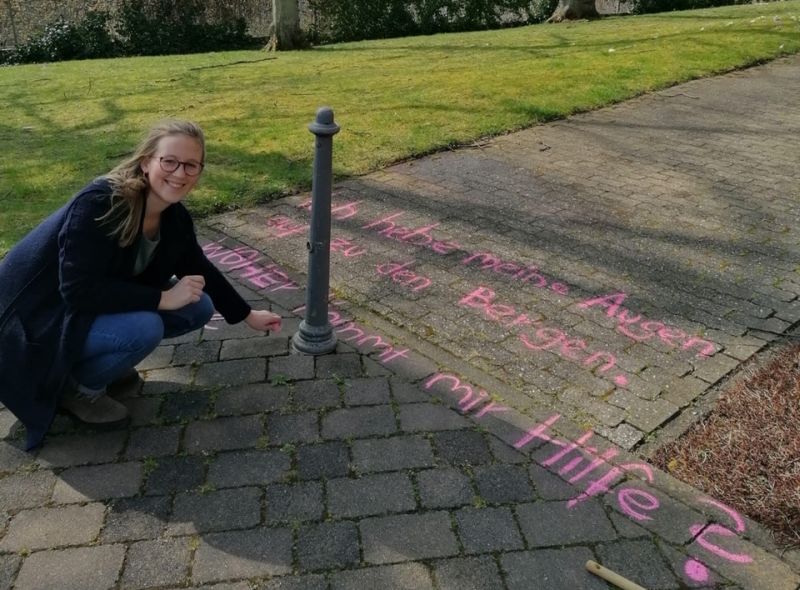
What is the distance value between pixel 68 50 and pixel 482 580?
57.8 feet

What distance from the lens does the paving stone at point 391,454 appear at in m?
2.80

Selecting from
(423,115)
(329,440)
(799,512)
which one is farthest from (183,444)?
(423,115)

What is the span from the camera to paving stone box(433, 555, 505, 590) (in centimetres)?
229

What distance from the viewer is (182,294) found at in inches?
114

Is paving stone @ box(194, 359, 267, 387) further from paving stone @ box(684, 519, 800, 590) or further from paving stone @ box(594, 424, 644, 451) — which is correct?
paving stone @ box(684, 519, 800, 590)

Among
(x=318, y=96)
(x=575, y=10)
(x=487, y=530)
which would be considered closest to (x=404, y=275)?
(x=487, y=530)

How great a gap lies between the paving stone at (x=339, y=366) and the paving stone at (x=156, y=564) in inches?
44.1

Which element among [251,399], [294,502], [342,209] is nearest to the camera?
[294,502]

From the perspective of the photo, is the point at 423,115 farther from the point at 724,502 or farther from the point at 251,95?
the point at 724,502

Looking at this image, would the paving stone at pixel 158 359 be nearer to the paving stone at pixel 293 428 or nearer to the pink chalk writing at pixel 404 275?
the paving stone at pixel 293 428

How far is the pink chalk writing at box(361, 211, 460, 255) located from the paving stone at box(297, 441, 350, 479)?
2041 mm

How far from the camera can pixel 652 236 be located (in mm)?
4914

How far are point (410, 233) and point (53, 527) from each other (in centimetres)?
302

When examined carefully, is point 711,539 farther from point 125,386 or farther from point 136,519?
point 125,386
